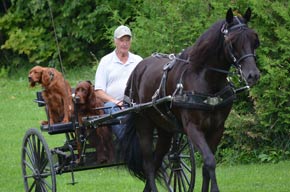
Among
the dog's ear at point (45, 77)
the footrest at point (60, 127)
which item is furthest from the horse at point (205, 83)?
the dog's ear at point (45, 77)

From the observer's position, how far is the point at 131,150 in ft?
30.9

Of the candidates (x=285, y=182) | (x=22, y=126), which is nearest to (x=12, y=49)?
(x=22, y=126)

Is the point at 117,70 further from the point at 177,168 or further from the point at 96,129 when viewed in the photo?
the point at 177,168

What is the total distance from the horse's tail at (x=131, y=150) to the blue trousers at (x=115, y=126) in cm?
7

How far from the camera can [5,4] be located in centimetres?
2325

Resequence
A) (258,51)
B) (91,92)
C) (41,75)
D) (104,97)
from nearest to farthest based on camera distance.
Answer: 1. (91,92)
2. (104,97)
3. (41,75)
4. (258,51)

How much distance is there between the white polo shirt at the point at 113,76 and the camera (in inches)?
391

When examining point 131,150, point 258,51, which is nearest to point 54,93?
point 131,150

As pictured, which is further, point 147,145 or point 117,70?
point 117,70

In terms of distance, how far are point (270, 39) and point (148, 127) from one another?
333cm

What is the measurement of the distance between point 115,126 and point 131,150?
1.19 ft

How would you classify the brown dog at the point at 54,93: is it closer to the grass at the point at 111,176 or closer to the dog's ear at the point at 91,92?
the dog's ear at the point at 91,92

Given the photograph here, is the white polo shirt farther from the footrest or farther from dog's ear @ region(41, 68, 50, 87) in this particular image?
the footrest

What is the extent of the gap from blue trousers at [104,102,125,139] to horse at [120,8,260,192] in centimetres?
49
